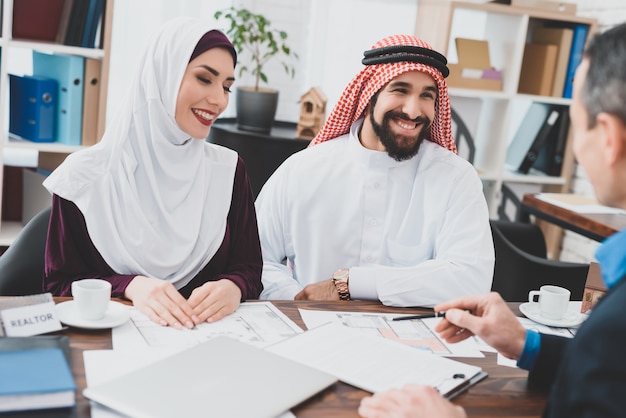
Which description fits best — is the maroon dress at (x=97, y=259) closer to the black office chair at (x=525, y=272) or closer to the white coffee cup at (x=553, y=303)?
the white coffee cup at (x=553, y=303)

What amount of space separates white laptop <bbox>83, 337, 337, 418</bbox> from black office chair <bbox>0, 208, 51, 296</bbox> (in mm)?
848

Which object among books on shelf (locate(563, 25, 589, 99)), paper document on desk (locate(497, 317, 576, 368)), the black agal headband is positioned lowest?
paper document on desk (locate(497, 317, 576, 368))

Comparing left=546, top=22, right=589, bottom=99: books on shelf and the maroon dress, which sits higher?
left=546, top=22, right=589, bottom=99: books on shelf

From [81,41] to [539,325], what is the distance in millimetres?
2485

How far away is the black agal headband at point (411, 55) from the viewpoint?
88.4 inches

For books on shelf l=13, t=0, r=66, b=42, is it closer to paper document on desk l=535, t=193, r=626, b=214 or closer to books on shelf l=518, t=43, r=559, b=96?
paper document on desk l=535, t=193, r=626, b=214

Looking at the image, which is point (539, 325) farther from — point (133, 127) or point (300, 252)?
point (133, 127)

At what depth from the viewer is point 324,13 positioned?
424 centimetres

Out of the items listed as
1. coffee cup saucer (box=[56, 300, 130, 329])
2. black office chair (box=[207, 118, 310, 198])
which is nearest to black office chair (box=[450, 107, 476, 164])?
black office chair (box=[207, 118, 310, 198])

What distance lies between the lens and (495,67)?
419cm

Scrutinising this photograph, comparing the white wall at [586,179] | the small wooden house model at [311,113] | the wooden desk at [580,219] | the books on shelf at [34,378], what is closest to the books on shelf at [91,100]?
the small wooden house model at [311,113]

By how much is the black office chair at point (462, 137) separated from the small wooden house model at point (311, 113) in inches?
32.6

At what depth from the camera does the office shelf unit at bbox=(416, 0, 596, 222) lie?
12.9 feet

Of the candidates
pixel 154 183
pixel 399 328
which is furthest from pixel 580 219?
pixel 154 183
